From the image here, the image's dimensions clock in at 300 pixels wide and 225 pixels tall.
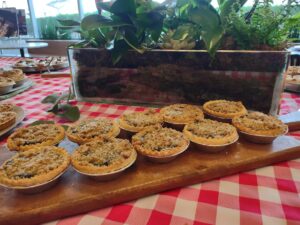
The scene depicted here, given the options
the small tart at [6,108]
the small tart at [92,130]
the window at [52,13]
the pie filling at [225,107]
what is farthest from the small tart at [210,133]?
the window at [52,13]

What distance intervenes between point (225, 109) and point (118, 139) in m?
0.38

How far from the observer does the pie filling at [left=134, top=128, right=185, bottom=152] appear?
60 cm

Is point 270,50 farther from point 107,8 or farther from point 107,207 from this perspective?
point 107,207

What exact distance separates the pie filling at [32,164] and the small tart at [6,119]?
293 mm

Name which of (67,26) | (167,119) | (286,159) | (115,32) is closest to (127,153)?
(167,119)

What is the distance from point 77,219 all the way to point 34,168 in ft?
0.49

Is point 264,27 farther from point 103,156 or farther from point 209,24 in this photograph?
point 103,156

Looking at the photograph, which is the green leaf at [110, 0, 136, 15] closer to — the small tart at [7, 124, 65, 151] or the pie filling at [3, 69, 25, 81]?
the small tart at [7, 124, 65, 151]

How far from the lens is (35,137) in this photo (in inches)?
26.4

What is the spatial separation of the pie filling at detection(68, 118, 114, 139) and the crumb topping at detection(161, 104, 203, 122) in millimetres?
193

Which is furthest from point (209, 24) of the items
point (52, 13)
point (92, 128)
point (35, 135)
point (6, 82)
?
point (52, 13)

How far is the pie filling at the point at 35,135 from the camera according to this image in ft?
2.14

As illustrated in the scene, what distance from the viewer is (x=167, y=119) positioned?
77 cm

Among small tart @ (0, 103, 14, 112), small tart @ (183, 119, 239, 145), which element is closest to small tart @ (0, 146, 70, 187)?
small tart @ (183, 119, 239, 145)
